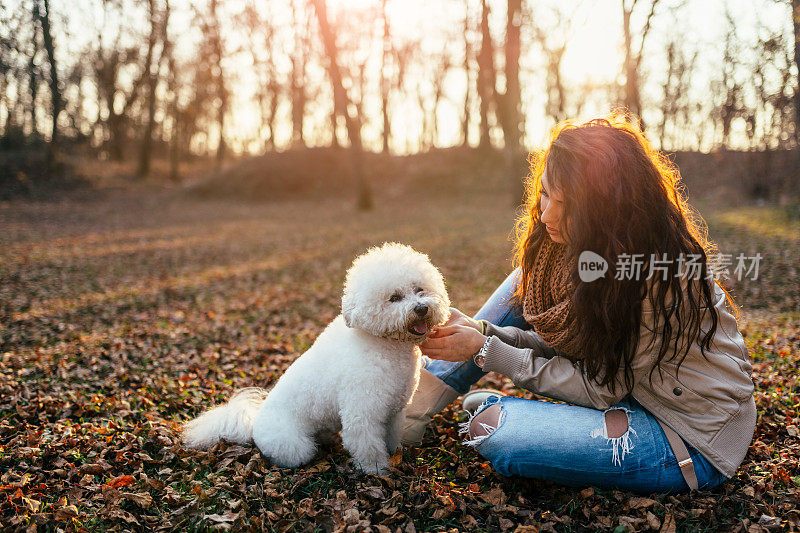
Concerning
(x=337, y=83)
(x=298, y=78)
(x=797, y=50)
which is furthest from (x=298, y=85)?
(x=797, y=50)

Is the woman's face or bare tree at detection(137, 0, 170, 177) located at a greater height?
bare tree at detection(137, 0, 170, 177)

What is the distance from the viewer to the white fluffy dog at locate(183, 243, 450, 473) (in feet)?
8.76

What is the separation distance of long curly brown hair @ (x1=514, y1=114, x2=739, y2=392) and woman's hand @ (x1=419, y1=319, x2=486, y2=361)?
22.2 inches

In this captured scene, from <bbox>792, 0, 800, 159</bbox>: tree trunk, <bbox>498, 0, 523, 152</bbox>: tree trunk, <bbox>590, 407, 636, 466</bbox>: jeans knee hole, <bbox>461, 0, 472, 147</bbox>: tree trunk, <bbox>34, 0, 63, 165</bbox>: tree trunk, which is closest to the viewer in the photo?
<bbox>590, 407, 636, 466</bbox>: jeans knee hole

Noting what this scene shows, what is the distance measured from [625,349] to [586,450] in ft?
1.71

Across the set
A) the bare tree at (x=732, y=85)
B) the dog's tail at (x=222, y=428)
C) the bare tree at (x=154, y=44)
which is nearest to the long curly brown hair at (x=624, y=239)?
the dog's tail at (x=222, y=428)

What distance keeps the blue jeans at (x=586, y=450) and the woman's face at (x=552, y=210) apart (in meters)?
0.89

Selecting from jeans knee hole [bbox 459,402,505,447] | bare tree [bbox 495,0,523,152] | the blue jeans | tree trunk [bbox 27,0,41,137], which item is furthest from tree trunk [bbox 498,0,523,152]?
tree trunk [bbox 27,0,41,137]

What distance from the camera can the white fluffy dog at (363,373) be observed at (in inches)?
105

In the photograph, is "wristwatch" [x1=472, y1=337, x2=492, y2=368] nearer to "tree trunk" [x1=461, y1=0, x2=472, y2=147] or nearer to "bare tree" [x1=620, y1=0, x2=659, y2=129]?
"bare tree" [x1=620, y1=0, x2=659, y2=129]

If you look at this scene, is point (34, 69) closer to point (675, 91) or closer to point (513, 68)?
point (513, 68)

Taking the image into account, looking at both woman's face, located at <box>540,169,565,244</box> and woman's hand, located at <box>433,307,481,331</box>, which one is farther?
woman's hand, located at <box>433,307,481,331</box>

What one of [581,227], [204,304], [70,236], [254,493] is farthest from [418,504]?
[70,236]

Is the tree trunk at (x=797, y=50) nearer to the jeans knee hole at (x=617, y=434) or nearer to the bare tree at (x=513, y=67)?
the jeans knee hole at (x=617, y=434)
